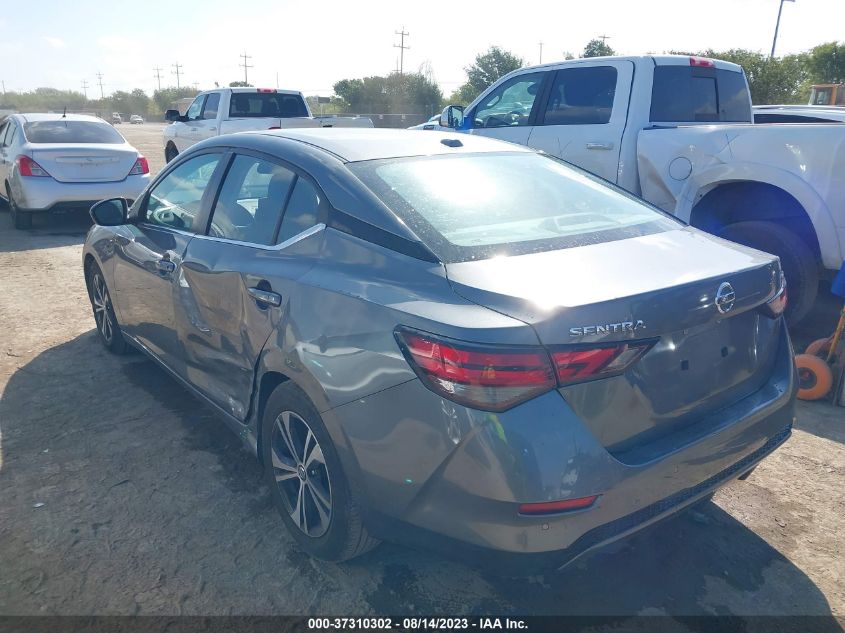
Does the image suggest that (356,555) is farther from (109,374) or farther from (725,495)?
(109,374)

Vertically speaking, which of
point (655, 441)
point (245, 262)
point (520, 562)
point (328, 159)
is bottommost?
point (520, 562)

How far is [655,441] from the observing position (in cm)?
222

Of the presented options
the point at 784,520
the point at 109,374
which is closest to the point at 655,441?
the point at 784,520

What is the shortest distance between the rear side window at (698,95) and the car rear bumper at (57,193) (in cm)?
728

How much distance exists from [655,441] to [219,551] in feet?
5.95

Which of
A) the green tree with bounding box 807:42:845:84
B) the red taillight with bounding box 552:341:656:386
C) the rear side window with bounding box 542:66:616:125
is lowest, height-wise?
the red taillight with bounding box 552:341:656:386

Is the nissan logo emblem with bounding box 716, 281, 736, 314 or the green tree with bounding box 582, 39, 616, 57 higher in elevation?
the green tree with bounding box 582, 39, 616, 57

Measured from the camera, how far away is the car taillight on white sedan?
1.96 meters

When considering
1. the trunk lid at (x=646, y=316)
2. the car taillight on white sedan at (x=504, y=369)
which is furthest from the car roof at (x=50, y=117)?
the car taillight on white sedan at (x=504, y=369)

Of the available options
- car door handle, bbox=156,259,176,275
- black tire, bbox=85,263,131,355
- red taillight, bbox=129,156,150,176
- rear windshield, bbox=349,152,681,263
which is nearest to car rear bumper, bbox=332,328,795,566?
rear windshield, bbox=349,152,681,263

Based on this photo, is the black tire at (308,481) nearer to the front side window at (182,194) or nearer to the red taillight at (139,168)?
the front side window at (182,194)

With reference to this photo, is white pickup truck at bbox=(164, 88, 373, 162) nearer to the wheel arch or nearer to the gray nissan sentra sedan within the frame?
the wheel arch

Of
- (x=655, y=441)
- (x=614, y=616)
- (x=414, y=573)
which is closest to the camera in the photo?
(x=655, y=441)

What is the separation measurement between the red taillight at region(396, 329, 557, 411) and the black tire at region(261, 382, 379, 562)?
679 mm
